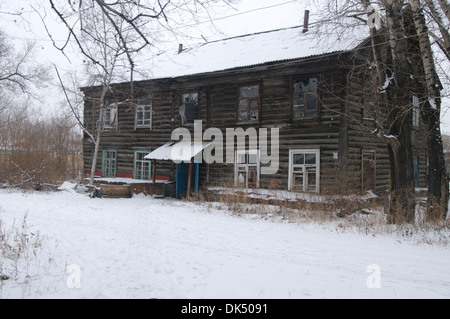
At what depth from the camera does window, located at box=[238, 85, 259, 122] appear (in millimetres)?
15367

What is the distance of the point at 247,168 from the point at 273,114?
8.64 feet

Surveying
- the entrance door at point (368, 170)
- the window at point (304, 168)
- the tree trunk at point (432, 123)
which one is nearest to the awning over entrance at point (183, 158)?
the window at point (304, 168)

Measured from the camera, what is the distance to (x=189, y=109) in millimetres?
17125

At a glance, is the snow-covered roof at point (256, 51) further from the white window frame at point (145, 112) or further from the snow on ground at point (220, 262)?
the snow on ground at point (220, 262)

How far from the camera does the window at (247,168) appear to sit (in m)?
15.0

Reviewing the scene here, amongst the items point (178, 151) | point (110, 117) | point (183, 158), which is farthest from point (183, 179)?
point (110, 117)

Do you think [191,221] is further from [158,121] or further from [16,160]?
[16,160]

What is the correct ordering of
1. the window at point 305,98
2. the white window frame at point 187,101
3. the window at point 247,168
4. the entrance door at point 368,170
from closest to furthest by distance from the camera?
1. the window at point 305,98
2. the entrance door at point 368,170
3. the window at point 247,168
4. the white window frame at point 187,101

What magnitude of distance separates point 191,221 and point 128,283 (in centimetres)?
545

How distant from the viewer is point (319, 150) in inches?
529

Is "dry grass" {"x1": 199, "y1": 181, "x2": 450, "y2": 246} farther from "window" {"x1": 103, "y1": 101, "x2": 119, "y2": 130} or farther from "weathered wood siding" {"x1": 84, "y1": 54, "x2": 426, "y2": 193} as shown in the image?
"window" {"x1": 103, "y1": 101, "x2": 119, "y2": 130}

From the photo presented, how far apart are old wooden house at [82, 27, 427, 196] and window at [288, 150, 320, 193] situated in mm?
41

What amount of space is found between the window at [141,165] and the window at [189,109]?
127 inches
